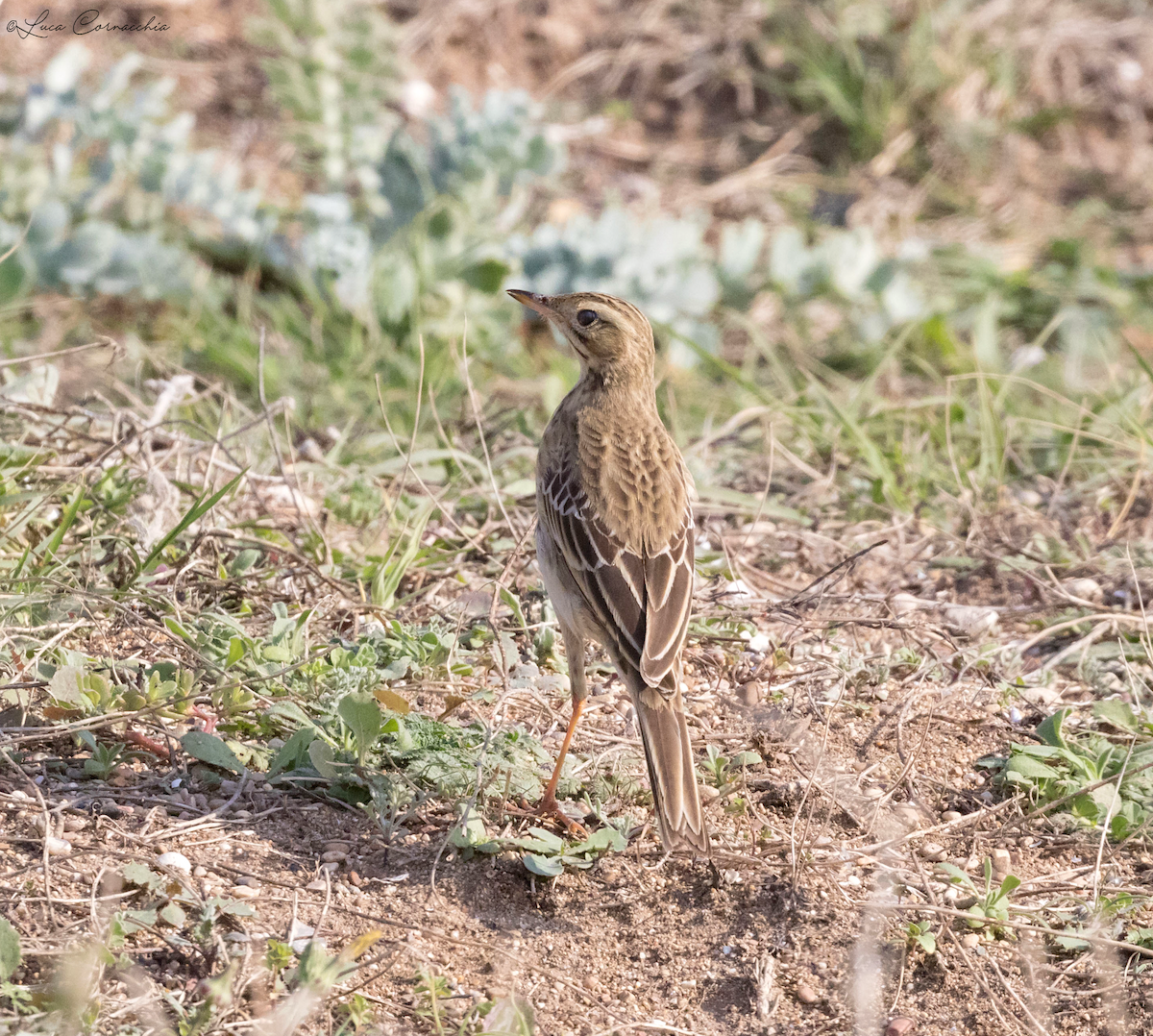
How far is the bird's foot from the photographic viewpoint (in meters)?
4.20

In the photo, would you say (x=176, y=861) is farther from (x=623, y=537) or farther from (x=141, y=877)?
(x=623, y=537)

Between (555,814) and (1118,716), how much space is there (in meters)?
2.07

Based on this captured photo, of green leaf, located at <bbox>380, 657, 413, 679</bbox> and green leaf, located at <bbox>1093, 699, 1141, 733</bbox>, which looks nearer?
green leaf, located at <bbox>380, 657, 413, 679</bbox>

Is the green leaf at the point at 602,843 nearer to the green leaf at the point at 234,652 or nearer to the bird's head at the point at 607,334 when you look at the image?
the green leaf at the point at 234,652

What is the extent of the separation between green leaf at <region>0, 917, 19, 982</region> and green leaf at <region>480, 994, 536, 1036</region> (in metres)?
1.15

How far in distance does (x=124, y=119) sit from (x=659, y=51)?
5.14 metres

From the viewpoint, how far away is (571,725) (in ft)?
14.5

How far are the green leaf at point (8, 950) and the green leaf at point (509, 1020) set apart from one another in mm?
1154

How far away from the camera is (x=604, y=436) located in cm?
504

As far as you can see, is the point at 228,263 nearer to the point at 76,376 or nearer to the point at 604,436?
the point at 76,376

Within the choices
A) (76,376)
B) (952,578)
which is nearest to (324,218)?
(76,376)

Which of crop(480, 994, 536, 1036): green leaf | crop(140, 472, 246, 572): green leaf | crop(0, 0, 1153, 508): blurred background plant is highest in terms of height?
crop(140, 472, 246, 572): green leaf

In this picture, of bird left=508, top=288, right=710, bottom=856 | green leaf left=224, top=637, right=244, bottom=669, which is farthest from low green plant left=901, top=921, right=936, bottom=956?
green leaf left=224, top=637, right=244, bottom=669

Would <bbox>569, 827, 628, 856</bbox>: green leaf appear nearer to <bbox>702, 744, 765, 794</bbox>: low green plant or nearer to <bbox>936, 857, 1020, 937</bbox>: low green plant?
<bbox>702, 744, 765, 794</bbox>: low green plant
